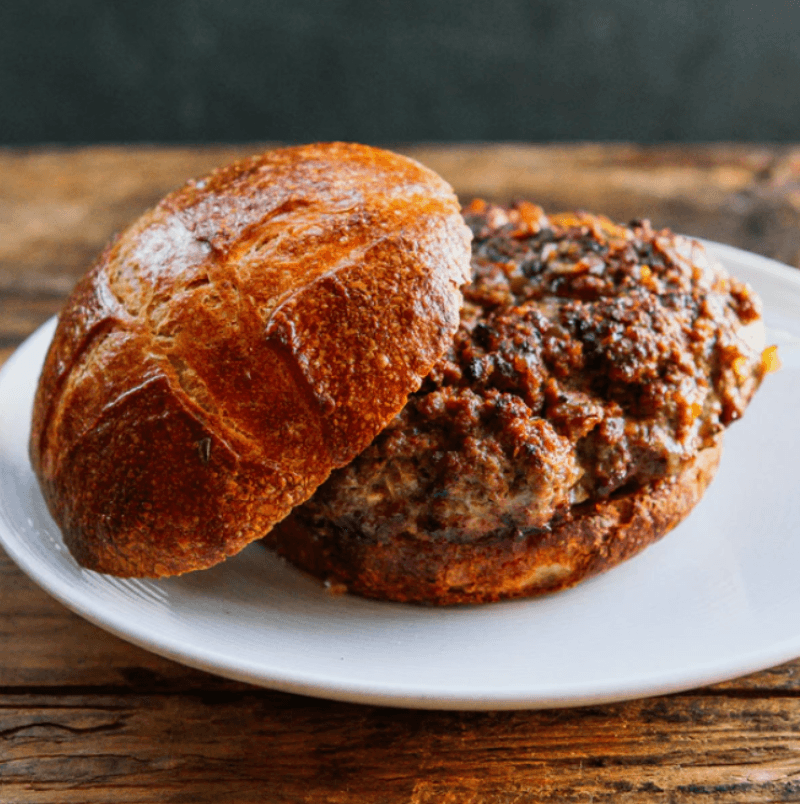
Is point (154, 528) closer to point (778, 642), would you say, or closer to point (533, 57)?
point (778, 642)

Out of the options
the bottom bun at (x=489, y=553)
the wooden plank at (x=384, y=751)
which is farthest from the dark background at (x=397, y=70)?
the wooden plank at (x=384, y=751)

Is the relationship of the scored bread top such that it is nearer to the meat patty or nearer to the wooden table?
the meat patty

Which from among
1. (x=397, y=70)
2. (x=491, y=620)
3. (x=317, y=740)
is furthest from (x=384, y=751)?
(x=397, y=70)

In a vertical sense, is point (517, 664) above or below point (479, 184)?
above

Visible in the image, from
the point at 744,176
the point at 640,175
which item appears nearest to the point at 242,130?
the point at 640,175

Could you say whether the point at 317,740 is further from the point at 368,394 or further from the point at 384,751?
the point at 368,394

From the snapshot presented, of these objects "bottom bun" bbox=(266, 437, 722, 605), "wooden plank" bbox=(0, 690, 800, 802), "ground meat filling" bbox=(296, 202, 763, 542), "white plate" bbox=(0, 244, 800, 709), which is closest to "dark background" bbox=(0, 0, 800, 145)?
"ground meat filling" bbox=(296, 202, 763, 542)
